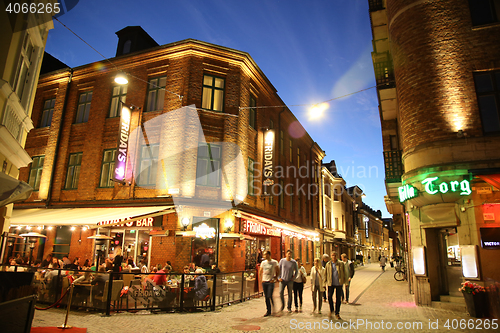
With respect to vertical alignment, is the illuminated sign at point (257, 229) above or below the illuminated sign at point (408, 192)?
below

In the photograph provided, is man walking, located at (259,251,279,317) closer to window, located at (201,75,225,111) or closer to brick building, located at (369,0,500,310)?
brick building, located at (369,0,500,310)

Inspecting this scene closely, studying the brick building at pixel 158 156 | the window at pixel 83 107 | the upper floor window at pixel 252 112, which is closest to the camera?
the brick building at pixel 158 156

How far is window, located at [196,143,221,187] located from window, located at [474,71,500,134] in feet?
35.4

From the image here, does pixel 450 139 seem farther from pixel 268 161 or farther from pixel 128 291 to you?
pixel 128 291

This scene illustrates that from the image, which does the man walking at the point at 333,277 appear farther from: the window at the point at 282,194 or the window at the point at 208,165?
the window at the point at 282,194

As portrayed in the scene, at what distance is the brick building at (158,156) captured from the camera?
15.0 m

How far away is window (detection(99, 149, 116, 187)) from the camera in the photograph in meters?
17.0

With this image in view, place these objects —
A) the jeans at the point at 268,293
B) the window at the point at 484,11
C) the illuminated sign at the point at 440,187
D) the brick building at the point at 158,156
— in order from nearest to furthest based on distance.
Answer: the jeans at the point at 268,293
the illuminated sign at the point at 440,187
the window at the point at 484,11
the brick building at the point at 158,156

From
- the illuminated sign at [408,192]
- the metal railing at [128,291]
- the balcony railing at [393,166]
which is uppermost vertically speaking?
the balcony railing at [393,166]

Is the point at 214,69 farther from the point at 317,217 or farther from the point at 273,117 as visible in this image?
the point at 317,217

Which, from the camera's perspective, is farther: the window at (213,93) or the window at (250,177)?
the window at (250,177)

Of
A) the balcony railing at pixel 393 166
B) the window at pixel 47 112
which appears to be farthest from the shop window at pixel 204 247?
the window at pixel 47 112

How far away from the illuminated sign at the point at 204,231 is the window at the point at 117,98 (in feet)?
26.9

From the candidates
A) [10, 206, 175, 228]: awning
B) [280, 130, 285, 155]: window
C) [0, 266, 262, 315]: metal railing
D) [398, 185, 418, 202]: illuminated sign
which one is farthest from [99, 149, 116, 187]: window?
[398, 185, 418, 202]: illuminated sign
